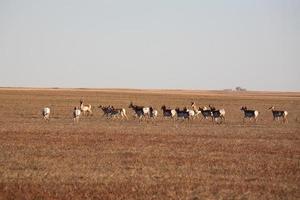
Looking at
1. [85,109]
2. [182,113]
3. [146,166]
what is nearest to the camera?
[146,166]

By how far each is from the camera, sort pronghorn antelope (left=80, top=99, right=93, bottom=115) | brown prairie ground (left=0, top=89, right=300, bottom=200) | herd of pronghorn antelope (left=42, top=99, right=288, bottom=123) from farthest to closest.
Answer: pronghorn antelope (left=80, top=99, right=93, bottom=115)
herd of pronghorn antelope (left=42, top=99, right=288, bottom=123)
brown prairie ground (left=0, top=89, right=300, bottom=200)

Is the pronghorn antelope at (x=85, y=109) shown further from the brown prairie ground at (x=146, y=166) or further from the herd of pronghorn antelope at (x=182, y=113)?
the brown prairie ground at (x=146, y=166)

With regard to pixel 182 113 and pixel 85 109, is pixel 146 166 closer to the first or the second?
pixel 182 113

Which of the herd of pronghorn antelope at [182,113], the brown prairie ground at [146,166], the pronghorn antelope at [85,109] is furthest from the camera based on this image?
the pronghorn antelope at [85,109]

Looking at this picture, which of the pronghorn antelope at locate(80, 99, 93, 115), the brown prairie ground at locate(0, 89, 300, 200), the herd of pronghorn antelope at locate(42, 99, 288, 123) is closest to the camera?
the brown prairie ground at locate(0, 89, 300, 200)

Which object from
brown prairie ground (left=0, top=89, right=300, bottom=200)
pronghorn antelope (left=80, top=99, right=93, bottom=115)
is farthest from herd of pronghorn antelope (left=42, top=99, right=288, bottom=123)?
brown prairie ground (left=0, top=89, right=300, bottom=200)

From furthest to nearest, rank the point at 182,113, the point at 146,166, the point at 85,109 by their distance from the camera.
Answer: the point at 85,109
the point at 182,113
the point at 146,166

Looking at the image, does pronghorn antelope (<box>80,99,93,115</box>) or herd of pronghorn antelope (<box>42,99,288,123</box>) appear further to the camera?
pronghorn antelope (<box>80,99,93,115</box>)

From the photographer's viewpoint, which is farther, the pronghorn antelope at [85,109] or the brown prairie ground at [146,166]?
the pronghorn antelope at [85,109]

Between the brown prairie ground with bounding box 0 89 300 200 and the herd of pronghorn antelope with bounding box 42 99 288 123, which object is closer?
the brown prairie ground with bounding box 0 89 300 200

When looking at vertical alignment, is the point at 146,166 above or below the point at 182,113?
below

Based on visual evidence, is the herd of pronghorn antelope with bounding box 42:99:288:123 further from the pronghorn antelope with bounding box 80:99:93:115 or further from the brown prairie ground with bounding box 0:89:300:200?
the brown prairie ground with bounding box 0:89:300:200

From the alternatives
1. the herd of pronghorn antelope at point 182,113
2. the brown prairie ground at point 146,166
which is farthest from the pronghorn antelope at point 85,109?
the brown prairie ground at point 146,166

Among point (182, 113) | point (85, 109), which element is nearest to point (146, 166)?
point (182, 113)
